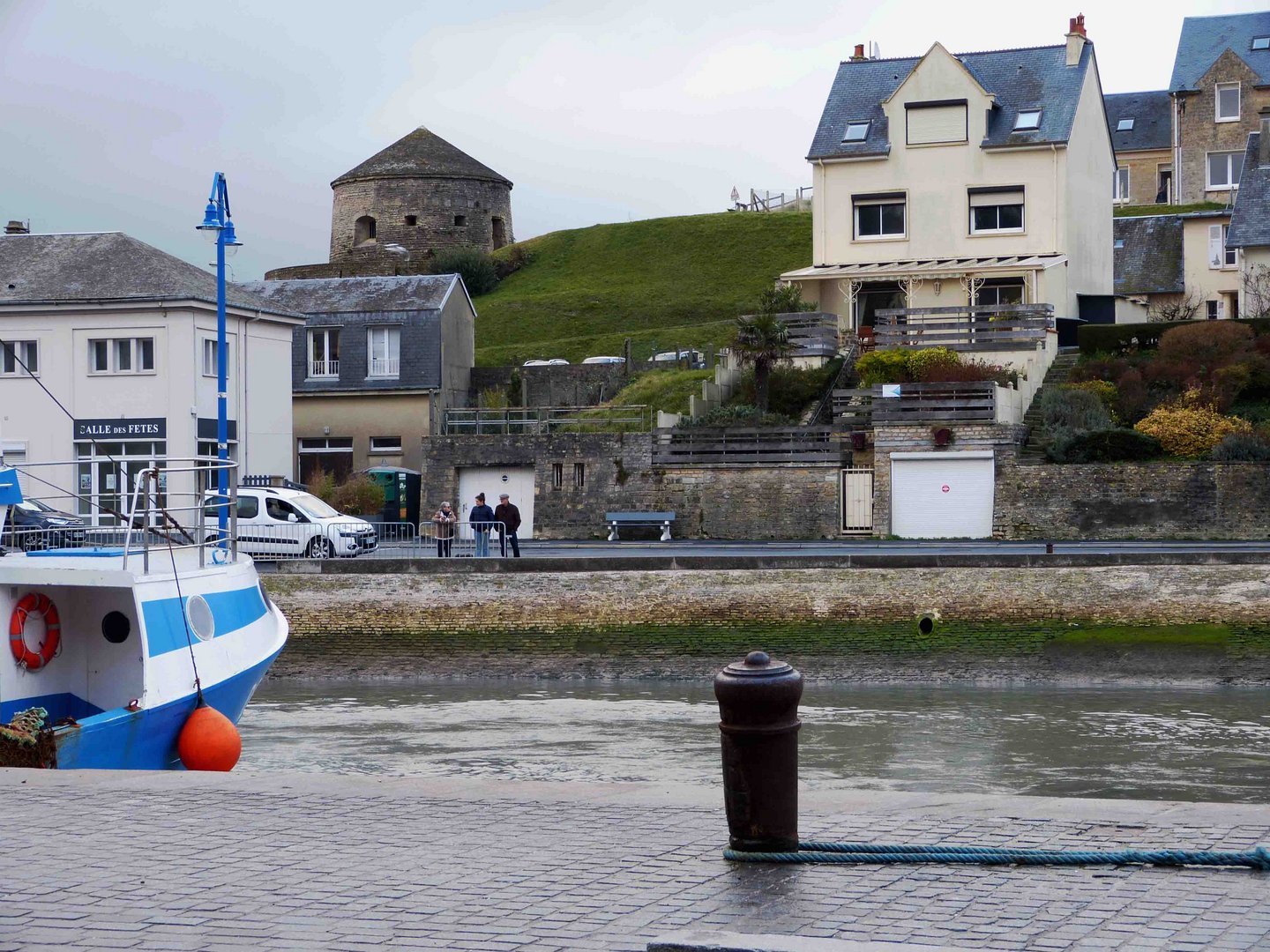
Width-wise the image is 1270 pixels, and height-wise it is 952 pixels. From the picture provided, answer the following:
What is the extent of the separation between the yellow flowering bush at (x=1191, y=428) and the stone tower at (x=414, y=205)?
45708 mm

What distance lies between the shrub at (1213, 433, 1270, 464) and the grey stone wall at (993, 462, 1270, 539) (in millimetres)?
204

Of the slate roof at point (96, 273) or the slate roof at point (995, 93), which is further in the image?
the slate roof at point (995, 93)

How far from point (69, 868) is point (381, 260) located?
215ft

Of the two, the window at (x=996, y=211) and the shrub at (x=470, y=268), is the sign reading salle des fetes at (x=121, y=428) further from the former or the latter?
the shrub at (x=470, y=268)

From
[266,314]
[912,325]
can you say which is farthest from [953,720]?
[266,314]

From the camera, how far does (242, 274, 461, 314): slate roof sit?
4375cm

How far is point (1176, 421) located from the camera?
31.0 m

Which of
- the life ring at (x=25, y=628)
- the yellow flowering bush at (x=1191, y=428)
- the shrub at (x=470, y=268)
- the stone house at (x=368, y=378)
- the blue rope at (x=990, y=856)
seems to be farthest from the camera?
the shrub at (x=470, y=268)

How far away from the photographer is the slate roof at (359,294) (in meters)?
43.8

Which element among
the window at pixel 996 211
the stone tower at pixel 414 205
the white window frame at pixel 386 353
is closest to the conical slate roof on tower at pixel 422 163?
the stone tower at pixel 414 205

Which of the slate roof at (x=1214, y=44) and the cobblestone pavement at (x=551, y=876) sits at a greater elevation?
the slate roof at (x=1214, y=44)

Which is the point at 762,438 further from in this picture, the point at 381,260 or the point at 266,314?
the point at 381,260

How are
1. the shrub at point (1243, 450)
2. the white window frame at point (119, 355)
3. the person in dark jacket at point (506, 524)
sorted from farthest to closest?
the white window frame at point (119, 355), the shrub at point (1243, 450), the person in dark jacket at point (506, 524)

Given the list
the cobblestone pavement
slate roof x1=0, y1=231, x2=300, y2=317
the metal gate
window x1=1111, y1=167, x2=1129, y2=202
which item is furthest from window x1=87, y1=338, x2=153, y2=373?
window x1=1111, y1=167, x2=1129, y2=202
